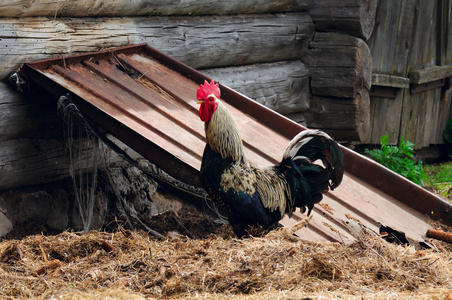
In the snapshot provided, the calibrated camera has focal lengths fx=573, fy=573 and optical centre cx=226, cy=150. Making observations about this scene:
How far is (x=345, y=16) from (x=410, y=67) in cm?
235

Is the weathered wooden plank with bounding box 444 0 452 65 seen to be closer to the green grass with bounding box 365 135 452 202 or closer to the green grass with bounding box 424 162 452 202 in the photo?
the green grass with bounding box 424 162 452 202

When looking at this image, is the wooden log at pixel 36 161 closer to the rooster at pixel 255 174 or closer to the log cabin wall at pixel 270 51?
the log cabin wall at pixel 270 51

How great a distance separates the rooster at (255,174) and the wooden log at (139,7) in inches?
65.4

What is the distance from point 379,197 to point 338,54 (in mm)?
3376

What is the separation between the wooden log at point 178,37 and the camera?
486 cm

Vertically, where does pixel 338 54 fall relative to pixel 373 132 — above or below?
above

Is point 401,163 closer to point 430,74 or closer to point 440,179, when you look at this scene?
point 440,179

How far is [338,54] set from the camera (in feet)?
26.7

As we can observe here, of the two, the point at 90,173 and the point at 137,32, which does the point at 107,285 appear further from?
the point at 137,32

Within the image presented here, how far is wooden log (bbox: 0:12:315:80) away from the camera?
486cm

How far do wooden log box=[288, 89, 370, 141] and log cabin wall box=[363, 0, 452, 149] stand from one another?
3.58 ft

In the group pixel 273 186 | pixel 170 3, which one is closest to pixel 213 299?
pixel 273 186

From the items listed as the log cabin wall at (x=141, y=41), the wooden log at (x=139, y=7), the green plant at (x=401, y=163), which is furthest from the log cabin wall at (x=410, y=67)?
the wooden log at (x=139, y=7)

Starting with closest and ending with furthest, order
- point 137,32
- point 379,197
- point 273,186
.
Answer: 1. point 273,186
2. point 379,197
3. point 137,32
